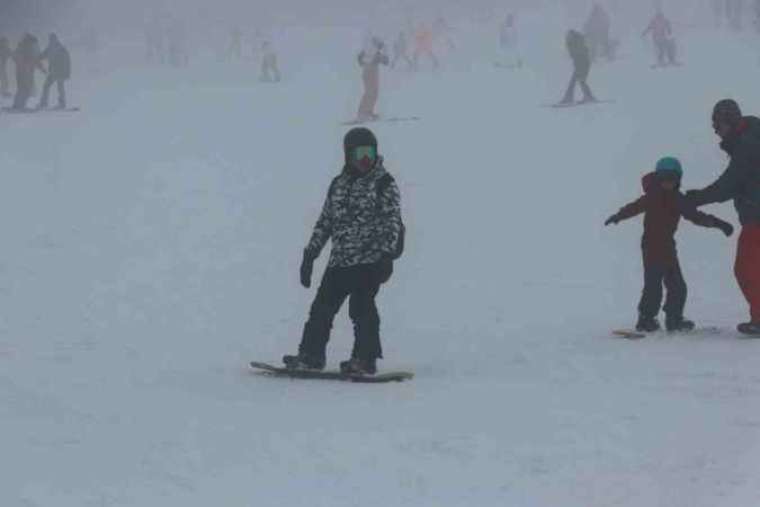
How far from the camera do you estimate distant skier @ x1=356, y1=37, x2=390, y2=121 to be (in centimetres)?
2670

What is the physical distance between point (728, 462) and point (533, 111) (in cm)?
2116

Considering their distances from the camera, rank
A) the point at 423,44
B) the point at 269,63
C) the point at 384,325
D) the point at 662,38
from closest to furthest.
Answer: the point at 384,325
the point at 662,38
the point at 269,63
the point at 423,44

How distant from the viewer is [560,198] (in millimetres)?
17969

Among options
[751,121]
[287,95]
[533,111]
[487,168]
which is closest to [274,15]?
[287,95]

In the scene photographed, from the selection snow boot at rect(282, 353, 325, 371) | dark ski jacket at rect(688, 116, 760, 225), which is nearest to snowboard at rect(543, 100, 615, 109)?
dark ski jacket at rect(688, 116, 760, 225)

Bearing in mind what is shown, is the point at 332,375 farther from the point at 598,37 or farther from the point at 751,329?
the point at 598,37

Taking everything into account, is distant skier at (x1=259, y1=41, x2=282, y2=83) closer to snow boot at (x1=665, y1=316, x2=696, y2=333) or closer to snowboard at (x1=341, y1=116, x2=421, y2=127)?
snowboard at (x1=341, y1=116, x2=421, y2=127)

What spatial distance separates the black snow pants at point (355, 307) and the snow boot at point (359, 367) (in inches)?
1.3

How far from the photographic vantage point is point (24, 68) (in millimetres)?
32094

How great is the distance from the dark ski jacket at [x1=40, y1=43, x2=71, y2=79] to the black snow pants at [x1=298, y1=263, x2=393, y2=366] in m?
23.0

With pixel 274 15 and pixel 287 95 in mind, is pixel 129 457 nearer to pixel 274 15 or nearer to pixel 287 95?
pixel 287 95

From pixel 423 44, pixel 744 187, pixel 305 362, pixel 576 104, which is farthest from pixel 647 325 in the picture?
pixel 423 44

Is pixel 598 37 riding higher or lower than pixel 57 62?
higher

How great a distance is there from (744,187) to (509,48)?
32.6m
